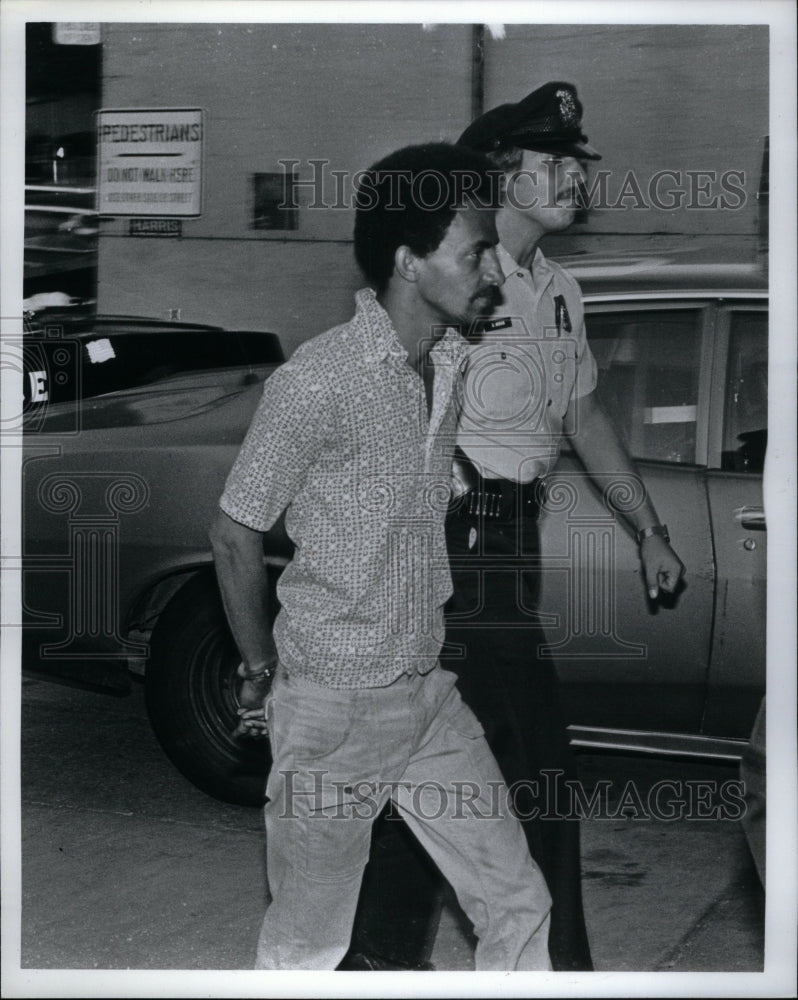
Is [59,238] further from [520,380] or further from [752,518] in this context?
[752,518]

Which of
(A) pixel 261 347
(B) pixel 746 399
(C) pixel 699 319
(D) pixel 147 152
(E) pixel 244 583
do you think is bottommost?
(E) pixel 244 583

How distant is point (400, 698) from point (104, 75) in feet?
5.88

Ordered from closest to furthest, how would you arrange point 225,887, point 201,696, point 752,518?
point 752,518 < point 225,887 < point 201,696

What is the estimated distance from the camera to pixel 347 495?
3.27m

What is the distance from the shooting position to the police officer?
3.93 meters

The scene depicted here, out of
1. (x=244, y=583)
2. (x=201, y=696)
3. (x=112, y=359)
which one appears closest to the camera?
(x=244, y=583)

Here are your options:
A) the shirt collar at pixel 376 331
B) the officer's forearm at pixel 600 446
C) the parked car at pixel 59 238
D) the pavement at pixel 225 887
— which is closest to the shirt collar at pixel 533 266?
the officer's forearm at pixel 600 446

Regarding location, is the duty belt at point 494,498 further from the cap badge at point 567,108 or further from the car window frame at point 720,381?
the cap badge at point 567,108

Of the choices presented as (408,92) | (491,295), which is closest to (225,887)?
(491,295)

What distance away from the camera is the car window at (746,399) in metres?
4.27

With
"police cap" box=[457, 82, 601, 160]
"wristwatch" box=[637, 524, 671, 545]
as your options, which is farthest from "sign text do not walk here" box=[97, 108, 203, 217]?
"wristwatch" box=[637, 524, 671, 545]

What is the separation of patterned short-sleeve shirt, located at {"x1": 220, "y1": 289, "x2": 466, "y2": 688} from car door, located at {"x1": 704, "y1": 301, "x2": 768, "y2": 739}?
128cm

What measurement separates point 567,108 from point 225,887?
244 cm

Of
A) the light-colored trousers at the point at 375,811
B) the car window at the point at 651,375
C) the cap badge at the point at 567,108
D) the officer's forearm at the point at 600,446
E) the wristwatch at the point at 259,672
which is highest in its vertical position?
the cap badge at the point at 567,108
